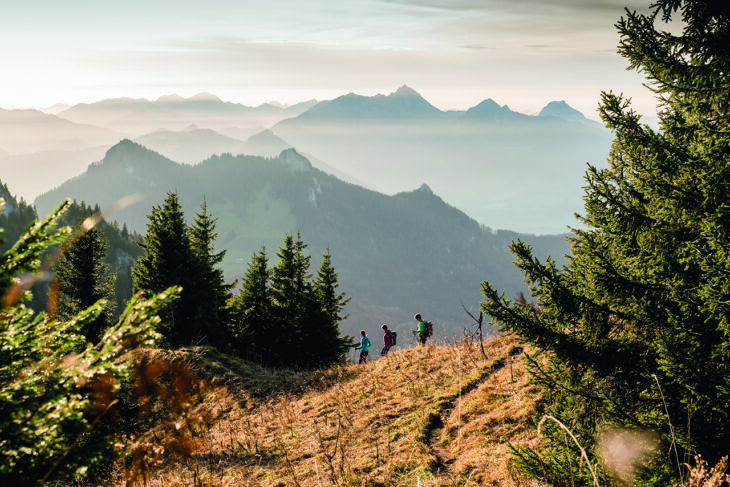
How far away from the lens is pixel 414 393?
11.8 meters

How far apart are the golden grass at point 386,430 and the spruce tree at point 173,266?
1914 centimetres

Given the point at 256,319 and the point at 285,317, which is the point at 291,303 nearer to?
the point at 285,317

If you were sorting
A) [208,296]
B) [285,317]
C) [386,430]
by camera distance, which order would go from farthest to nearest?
1. [285,317]
2. [208,296]
3. [386,430]

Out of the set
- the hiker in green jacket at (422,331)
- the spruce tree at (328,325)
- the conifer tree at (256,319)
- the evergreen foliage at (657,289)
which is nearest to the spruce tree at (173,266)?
the conifer tree at (256,319)

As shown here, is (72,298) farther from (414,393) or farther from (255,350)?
(414,393)

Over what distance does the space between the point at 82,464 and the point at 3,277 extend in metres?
0.93

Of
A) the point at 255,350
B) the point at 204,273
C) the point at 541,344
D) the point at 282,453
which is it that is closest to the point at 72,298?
the point at 204,273

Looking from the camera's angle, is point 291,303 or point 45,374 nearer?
point 45,374

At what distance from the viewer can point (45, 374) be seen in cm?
203

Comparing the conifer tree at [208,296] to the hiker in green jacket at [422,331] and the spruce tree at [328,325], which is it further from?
the hiker in green jacket at [422,331]

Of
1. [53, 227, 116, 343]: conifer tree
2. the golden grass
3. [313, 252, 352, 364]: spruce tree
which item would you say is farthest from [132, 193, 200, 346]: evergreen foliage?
the golden grass

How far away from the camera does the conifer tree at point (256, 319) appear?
36.2 m

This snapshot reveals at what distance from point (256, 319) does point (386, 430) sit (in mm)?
29816

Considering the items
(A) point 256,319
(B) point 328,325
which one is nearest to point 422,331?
(B) point 328,325
